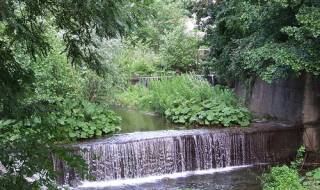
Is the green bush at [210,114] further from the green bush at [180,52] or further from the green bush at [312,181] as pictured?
the green bush at [180,52]

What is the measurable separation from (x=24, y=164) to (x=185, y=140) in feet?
29.1

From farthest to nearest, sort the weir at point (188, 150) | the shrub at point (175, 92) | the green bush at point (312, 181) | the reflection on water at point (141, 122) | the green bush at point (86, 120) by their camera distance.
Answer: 1. the shrub at point (175, 92)
2. the reflection on water at point (141, 122)
3. the green bush at point (86, 120)
4. the weir at point (188, 150)
5. the green bush at point (312, 181)

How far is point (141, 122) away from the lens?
1482 cm

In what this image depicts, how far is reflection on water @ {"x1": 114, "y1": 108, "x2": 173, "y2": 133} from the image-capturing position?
13500mm

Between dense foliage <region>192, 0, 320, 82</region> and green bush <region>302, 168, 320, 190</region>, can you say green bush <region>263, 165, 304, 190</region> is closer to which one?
green bush <region>302, 168, 320, 190</region>

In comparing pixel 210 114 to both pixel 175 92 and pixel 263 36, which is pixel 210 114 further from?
pixel 263 36

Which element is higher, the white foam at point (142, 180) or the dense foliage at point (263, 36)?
the dense foliage at point (263, 36)

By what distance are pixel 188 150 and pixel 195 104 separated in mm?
2686

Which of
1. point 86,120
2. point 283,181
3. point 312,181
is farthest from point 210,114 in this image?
point 283,181

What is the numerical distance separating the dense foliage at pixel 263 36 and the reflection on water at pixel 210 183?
2161 millimetres

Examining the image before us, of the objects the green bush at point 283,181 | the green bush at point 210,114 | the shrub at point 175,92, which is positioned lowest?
the green bush at point 283,181

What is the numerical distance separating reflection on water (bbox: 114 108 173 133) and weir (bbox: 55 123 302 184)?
4.46ft

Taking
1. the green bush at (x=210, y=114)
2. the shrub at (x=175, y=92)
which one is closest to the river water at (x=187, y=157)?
the green bush at (x=210, y=114)

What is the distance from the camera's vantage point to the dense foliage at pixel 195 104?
1295 centimetres
